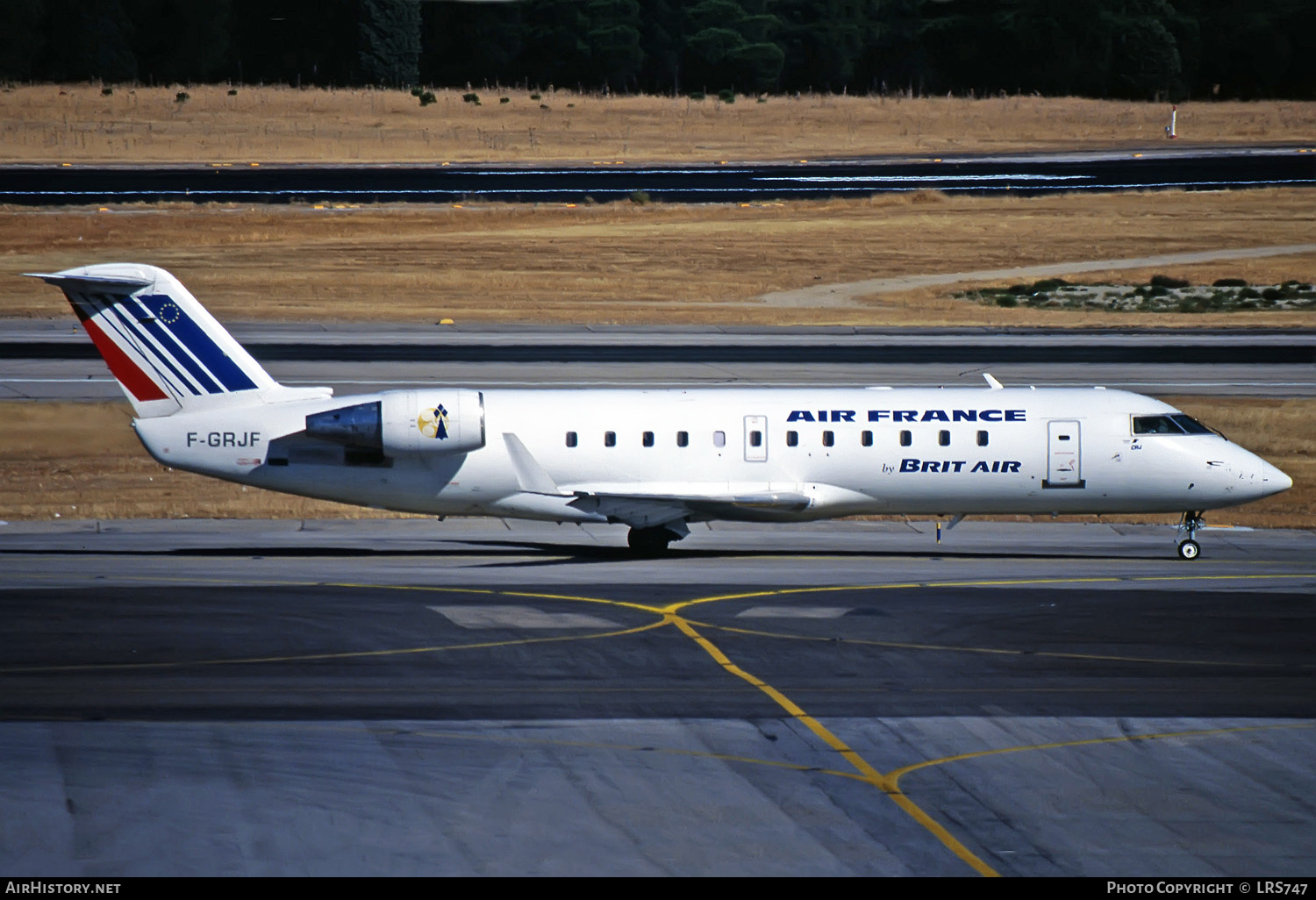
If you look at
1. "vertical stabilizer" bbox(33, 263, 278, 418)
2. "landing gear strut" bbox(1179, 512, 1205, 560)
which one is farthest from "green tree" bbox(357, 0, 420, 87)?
"landing gear strut" bbox(1179, 512, 1205, 560)

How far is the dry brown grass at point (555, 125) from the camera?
381ft

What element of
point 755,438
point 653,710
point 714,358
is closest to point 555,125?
point 714,358

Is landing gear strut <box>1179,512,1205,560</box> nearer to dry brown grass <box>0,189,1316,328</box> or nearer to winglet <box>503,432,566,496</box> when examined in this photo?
winglet <box>503,432,566,496</box>

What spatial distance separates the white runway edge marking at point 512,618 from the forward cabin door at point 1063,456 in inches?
409

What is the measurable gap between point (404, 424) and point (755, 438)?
6648 millimetres

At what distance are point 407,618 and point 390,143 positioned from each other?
95.2 m

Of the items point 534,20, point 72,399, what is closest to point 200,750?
point 72,399

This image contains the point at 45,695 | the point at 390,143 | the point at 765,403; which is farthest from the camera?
the point at 390,143

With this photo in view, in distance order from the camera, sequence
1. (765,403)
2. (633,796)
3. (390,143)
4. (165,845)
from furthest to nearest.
A: (390,143) → (765,403) → (633,796) → (165,845)

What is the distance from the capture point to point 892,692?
2311 cm

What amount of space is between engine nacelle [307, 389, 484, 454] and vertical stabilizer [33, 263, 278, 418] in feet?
6.24

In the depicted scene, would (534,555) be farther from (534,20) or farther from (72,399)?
(534,20)

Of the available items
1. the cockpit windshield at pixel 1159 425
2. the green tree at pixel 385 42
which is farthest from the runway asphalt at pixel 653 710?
the green tree at pixel 385 42

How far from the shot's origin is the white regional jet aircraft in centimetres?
3266
